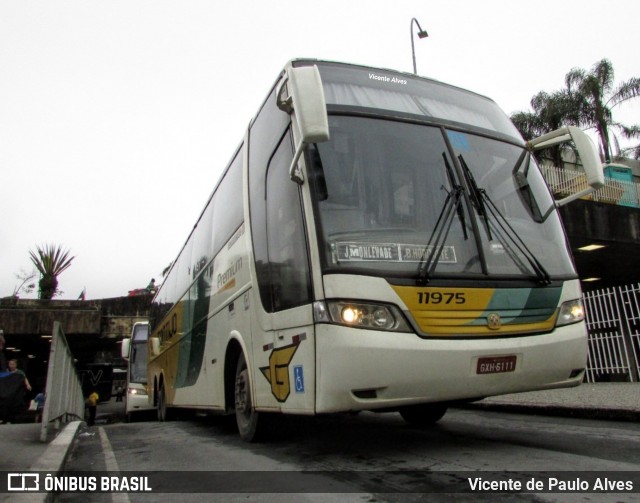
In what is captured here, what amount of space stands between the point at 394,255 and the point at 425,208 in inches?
23.5

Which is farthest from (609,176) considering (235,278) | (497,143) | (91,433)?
(91,433)

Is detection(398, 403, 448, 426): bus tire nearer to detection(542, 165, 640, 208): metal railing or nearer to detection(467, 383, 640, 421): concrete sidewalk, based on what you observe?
detection(467, 383, 640, 421): concrete sidewalk

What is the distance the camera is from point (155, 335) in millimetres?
13703

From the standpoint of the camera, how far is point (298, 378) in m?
4.14

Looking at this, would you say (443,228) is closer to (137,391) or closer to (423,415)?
(423,415)

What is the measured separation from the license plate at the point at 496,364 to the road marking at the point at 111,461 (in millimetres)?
2682

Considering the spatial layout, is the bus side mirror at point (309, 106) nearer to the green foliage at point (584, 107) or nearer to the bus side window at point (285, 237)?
the bus side window at point (285, 237)

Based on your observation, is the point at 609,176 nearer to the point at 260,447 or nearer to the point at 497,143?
the point at 497,143

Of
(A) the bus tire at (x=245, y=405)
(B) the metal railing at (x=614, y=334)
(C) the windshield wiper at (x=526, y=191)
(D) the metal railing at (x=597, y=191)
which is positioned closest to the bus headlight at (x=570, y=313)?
(C) the windshield wiper at (x=526, y=191)

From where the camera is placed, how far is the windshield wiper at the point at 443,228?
158 inches

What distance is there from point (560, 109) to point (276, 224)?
30240 millimetres

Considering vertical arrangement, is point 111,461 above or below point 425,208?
below

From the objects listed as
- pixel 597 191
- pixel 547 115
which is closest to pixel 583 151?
pixel 597 191

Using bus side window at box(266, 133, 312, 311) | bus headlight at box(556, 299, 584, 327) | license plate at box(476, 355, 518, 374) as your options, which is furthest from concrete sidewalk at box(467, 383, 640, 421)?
bus side window at box(266, 133, 312, 311)
